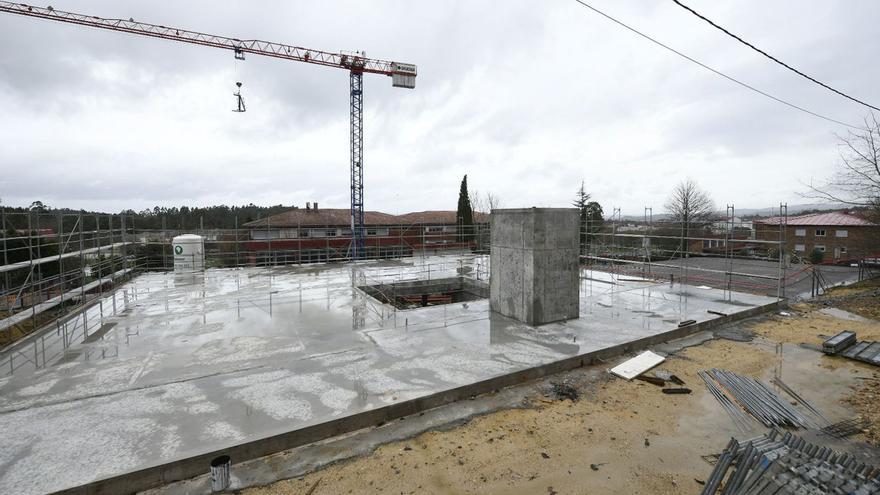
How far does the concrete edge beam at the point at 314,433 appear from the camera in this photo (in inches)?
124

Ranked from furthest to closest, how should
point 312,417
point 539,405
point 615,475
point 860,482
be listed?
point 539,405 < point 312,417 < point 615,475 < point 860,482

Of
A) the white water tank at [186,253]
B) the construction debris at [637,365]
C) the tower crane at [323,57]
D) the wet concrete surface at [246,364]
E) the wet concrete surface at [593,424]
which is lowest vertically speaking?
the wet concrete surface at [593,424]

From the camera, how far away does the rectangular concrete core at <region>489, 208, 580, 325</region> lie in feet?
23.7

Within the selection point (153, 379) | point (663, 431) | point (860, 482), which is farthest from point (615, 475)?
point (153, 379)

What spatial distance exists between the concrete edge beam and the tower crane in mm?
16418

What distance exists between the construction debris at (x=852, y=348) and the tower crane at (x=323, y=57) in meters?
17.8

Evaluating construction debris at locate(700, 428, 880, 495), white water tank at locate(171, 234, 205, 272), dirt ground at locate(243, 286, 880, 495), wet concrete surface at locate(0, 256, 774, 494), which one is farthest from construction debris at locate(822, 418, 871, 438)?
white water tank at locate(171, 234, 205, 272)

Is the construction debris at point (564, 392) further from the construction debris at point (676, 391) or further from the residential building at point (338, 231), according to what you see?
the residential building at point (338, 231)

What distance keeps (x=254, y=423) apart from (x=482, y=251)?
1561 cm

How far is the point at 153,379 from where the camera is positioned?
4883 mm

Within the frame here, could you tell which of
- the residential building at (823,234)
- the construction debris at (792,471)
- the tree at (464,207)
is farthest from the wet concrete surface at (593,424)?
the residential building at (823,234)

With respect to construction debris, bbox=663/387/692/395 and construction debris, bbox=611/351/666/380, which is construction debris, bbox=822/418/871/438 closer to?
construction debris, bbox=663/387/692/395

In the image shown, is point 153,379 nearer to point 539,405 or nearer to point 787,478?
point 539,405

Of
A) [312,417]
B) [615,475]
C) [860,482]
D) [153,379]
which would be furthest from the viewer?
[153,379]
